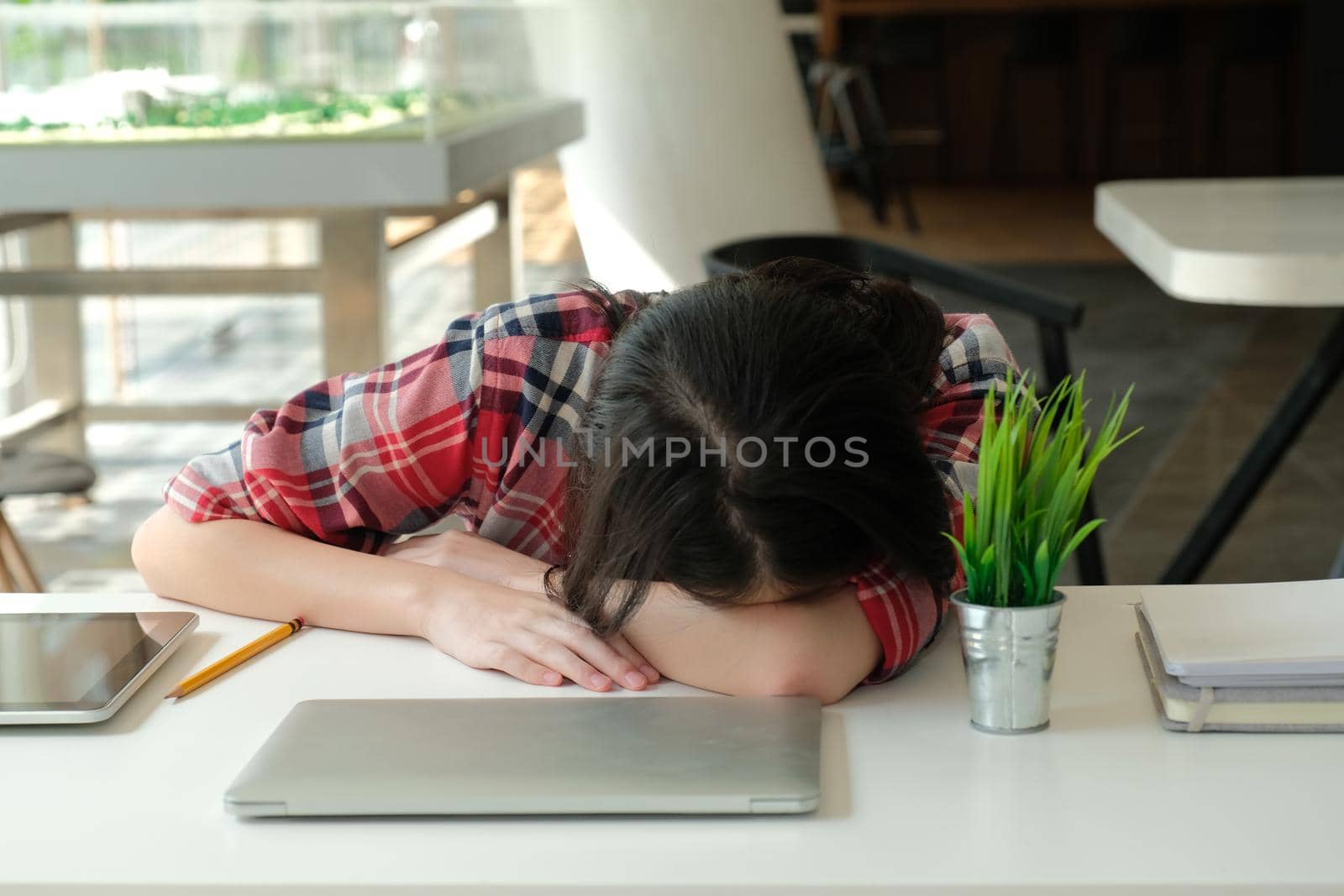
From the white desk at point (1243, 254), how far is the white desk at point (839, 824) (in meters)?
0.96

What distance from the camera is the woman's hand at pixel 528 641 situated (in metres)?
0.85

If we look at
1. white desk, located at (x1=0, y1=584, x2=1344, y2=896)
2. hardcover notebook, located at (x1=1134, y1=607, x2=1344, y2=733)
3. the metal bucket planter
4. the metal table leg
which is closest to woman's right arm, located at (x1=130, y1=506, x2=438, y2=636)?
white desk, located at (x1=0, y1=584, x2=1344, y2=896)

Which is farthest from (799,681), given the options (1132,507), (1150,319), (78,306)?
(1150,319)

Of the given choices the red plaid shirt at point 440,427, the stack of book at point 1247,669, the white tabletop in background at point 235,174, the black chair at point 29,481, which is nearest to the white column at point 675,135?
the white tabletop in background at point 235,174

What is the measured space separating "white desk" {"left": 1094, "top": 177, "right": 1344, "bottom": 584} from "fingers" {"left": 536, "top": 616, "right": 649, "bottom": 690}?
101 cm

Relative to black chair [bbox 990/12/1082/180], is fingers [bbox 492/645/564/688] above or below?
below

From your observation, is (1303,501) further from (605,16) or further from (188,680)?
(188,680)

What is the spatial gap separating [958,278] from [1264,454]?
24.1 inches

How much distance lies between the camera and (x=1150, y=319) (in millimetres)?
5219

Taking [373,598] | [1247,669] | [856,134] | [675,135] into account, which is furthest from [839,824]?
[856,134]

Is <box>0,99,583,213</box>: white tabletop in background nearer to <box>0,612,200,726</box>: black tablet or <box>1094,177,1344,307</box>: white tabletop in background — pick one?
<box>1094,177,1344,307</box>: white tabletop in background

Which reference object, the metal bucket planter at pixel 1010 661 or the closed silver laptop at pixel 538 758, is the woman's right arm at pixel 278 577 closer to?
the closed silver laptop at pixel 538 758

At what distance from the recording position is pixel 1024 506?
0.73 metres

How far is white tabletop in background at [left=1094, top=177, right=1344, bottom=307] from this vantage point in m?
1.62
